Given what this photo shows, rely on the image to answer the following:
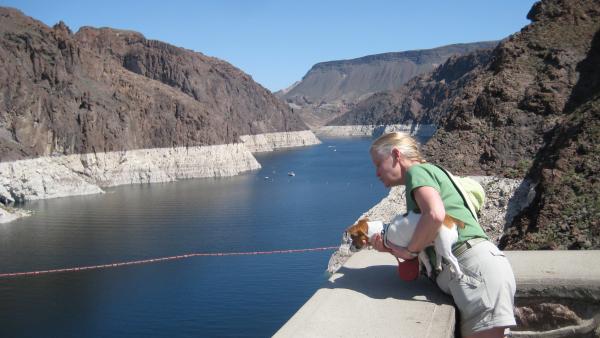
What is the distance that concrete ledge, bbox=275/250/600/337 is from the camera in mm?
3453

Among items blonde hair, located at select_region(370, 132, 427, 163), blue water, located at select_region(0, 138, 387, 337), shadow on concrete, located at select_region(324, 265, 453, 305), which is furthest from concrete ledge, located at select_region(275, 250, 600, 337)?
blonde hair, located at select_region(370, 132, 427, 163)

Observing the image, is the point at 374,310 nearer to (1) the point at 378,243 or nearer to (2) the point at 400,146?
(1) the point at 378,243

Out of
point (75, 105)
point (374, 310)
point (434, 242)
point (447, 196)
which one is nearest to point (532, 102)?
point (447, 196)

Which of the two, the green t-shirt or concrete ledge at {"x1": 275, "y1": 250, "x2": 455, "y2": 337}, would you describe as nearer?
concrete ledge at {"x1": 275, "y1": 250, "x2": 455, "y2": 337}

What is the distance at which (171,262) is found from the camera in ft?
116

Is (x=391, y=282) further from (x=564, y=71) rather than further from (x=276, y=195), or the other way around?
(x=276, y=195)

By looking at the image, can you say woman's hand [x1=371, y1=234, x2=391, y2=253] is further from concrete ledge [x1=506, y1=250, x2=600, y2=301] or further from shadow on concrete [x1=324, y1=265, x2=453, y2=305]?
concrete ledge [x1=506, y1=250, x2=600, y2=301]

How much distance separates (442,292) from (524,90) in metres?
24.5

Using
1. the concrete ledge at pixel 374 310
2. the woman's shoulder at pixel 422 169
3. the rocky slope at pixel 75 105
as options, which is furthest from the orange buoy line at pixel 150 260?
the rocky slope at pixel 75 105

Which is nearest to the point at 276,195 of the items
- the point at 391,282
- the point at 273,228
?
the point at 273,228

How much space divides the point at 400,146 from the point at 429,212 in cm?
54

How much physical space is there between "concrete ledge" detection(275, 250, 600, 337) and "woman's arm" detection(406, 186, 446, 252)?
52 cm

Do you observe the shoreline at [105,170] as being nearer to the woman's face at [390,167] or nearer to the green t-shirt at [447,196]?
the woman's face at [390,167]

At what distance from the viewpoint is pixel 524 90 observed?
26.3m
